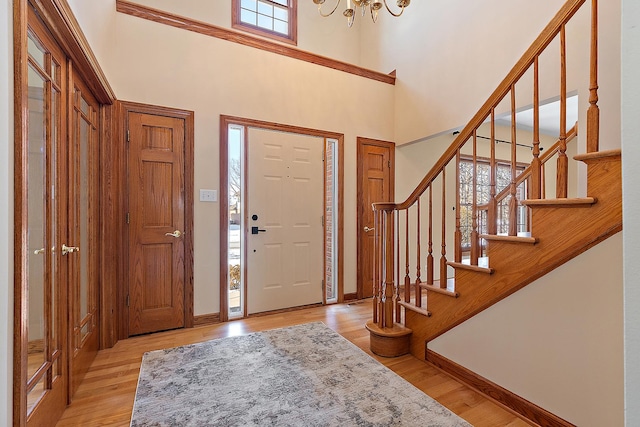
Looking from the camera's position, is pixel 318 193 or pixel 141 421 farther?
pixel 318 193

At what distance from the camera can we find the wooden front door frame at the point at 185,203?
2.72 meters

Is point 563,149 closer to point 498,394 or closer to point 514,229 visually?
point 514,229

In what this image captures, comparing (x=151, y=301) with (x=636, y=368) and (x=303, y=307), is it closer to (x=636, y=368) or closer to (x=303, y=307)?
(x=303, y=307)

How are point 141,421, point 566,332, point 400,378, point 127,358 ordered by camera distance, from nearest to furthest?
point 566,332 → point 141,421 → point 400,378 → point 127,358

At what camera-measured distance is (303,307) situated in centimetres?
358

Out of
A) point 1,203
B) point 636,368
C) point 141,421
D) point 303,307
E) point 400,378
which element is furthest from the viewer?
point 303,307

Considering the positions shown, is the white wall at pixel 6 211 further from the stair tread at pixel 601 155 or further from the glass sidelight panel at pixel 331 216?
the glass sidelight panel at pixel 331 216

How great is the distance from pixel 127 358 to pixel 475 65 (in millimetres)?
3990

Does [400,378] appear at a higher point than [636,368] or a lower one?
lower

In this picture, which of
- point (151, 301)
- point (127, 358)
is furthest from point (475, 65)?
point (127, 358)

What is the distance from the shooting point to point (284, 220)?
348cm

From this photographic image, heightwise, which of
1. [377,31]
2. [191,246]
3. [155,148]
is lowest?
[191,246]

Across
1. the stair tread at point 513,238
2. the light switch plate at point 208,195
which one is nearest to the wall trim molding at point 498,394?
the stair tread at point 513,238

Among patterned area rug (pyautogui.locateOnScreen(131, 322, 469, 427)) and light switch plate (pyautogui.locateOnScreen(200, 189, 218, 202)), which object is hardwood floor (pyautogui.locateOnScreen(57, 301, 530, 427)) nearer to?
patterned area rug (pyautogui.locateOnScreen(131, 322, 469, 427))
